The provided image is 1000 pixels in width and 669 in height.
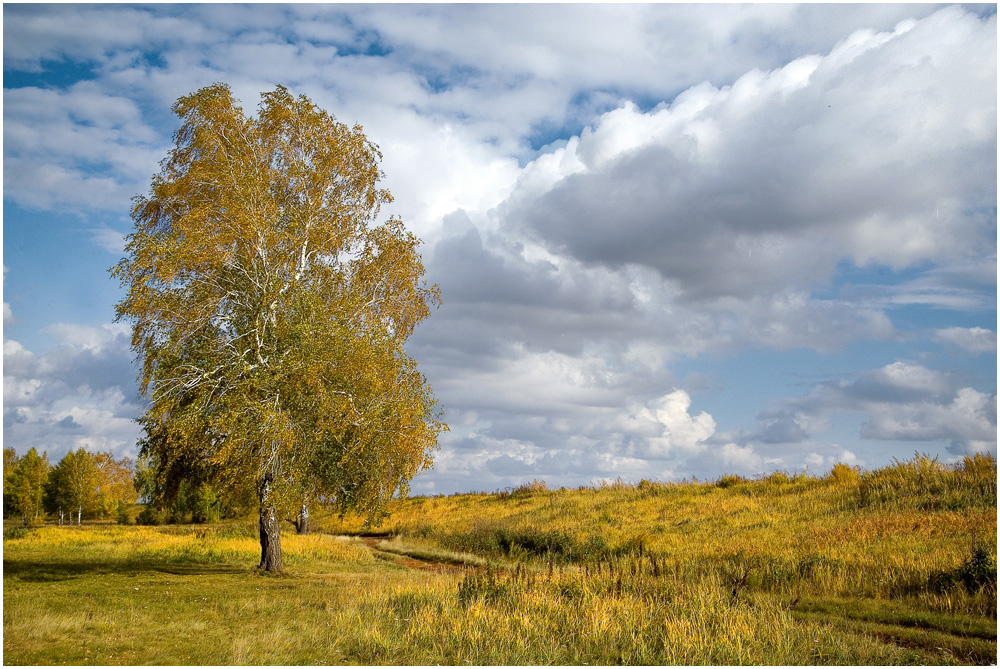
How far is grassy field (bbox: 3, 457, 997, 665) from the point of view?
34.1 feet

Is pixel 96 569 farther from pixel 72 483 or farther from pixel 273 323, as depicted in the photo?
pixel 72 483

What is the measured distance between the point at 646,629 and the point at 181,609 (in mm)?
9050

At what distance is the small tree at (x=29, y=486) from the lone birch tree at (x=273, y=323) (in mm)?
53181

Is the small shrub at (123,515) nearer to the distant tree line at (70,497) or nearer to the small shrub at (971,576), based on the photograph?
the distant tree line at (70,497)

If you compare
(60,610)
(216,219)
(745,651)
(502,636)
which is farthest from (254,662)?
(216,219)

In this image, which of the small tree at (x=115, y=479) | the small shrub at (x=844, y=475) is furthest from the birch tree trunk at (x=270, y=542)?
the small tree at (x=115, y=479)

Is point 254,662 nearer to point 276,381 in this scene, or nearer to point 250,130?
point 276,381

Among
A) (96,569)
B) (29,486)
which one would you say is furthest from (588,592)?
(29,486)

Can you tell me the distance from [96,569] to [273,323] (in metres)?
10.3

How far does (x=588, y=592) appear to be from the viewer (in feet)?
45.8

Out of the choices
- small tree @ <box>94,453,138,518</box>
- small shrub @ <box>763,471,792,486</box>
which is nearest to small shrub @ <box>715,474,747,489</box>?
small shrub @ <box>763,471,792,486</box>

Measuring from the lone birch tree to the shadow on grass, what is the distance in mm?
2431

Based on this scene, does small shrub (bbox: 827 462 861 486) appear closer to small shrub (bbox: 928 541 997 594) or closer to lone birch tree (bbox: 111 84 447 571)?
small shrub (bbox: 928 541 997 594)

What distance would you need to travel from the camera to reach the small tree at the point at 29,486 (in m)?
61.5
